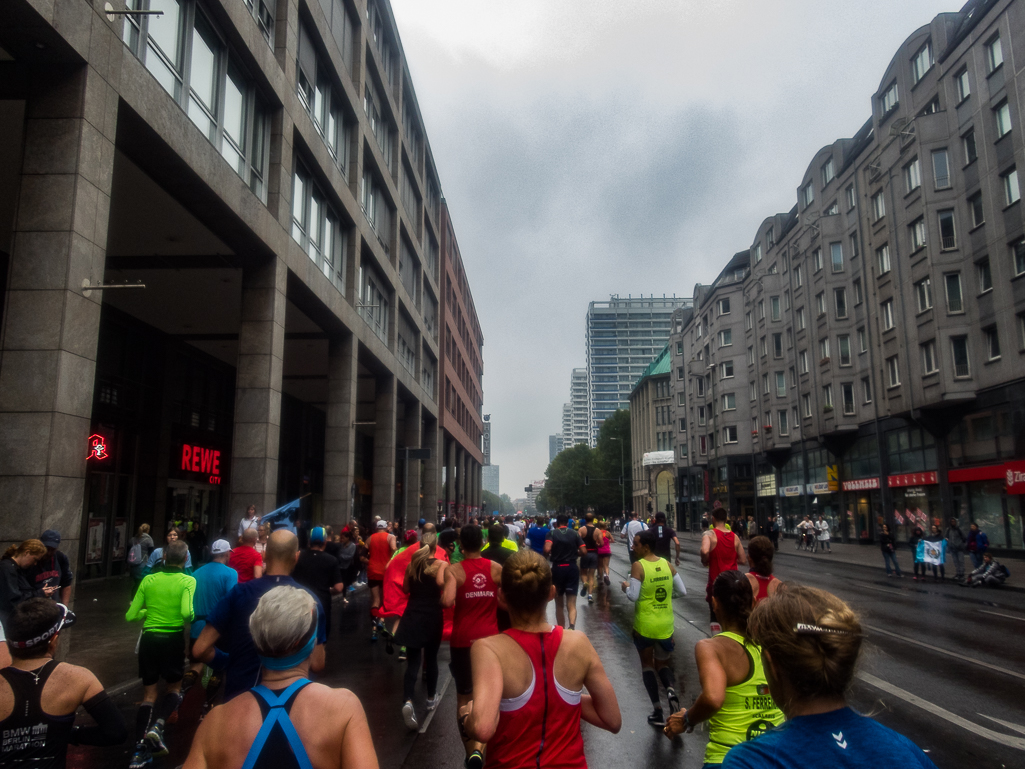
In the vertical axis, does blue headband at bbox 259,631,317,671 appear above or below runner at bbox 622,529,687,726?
above

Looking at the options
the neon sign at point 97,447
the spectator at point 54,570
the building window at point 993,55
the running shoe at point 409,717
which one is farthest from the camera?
the building window at point 993,55

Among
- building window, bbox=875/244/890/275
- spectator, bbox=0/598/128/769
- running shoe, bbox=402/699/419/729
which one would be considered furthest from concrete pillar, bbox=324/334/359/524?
building window, bbox=875/244/890/275

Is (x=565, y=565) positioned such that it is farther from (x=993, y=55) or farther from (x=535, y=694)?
(x=993, y=55)

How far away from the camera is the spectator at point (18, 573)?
22.0 ft

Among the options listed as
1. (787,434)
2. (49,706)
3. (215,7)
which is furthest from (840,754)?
(787,434)

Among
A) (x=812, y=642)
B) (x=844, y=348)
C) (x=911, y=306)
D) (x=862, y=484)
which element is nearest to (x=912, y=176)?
(x=911, y=306)

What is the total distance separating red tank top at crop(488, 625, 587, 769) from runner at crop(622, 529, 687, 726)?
12.4 feet

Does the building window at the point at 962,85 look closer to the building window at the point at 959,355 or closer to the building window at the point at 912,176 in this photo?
the building window at the point at 912,176

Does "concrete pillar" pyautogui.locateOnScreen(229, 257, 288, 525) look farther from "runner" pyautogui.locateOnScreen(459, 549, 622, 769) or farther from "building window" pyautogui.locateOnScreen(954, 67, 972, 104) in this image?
"building window" pyautogui.locateOnScreen(954, 67, 972, 104)

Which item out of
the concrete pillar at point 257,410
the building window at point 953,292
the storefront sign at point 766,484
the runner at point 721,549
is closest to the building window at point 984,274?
the building window at point 953,292

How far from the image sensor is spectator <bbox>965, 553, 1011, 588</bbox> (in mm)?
20516

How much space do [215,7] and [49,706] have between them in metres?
15.1

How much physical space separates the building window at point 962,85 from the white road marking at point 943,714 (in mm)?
29295

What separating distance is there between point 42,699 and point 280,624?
166 cm
